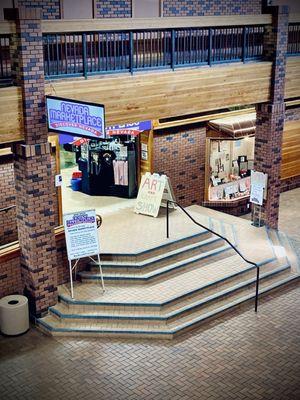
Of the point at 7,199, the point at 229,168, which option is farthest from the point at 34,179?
the point at 229,168

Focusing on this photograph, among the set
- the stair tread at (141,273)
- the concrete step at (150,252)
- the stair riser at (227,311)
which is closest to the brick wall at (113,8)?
the concrete step at (150,252)

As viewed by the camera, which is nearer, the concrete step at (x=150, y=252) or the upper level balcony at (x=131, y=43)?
the upper level balcony at (x=131, y=43)

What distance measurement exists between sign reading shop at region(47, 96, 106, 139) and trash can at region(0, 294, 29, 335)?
11.9ft

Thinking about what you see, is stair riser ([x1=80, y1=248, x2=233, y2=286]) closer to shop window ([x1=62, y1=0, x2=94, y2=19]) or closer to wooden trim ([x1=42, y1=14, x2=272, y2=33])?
wooden trim ([x1=42, y1=14, x2=272, y2=33])

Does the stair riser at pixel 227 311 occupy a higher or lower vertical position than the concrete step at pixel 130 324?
lower

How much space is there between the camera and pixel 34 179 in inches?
475

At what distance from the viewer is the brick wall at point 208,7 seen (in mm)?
16905

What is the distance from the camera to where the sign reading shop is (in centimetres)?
1092

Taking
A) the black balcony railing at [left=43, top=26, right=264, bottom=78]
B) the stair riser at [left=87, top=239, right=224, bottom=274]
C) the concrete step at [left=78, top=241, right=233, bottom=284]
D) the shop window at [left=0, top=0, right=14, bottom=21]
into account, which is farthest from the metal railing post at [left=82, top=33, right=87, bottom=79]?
the concrete step at [left=78, top=241, right=233, bottom=284]

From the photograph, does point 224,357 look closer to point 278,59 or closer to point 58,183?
point 58,183

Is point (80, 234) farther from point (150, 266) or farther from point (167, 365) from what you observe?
point (167, 365)

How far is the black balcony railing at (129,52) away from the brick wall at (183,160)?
2680 mm

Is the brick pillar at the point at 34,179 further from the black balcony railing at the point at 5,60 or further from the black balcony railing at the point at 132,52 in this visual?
the black balcony railing at the point at 132,52

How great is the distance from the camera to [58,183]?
15844 millimetres
